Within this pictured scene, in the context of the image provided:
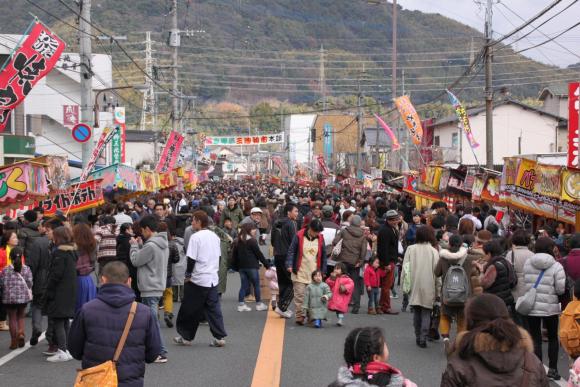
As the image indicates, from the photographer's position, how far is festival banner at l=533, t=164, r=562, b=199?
15.2 m

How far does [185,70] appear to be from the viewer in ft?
469

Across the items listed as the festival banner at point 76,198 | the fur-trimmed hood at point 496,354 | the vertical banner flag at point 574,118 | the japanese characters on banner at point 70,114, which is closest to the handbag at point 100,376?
the fur-trimmed hood at point 496,354

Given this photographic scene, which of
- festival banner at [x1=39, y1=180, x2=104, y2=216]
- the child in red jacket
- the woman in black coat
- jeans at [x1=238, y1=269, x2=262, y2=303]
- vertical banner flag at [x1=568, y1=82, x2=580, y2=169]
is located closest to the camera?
the woman in black coat

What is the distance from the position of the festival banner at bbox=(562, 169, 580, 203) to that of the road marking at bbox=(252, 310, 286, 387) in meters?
5.11

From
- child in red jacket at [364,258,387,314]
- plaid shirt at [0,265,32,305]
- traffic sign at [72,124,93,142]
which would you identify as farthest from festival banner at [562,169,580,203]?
traffic sign at [72,124,93,142]

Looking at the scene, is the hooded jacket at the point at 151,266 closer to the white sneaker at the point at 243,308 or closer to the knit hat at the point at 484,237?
the knit hat at the point at 484,237

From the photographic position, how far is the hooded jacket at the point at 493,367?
4.88 meters

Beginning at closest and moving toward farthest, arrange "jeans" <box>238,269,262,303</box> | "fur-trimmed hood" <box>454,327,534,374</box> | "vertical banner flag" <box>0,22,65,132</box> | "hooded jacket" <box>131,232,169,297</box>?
1. "fur-trimmed hood" <box>454,327,534,374</box>
2. "hooded jacket" <box>131,232,169,297</box>
3. "jeans" <box>238,269,262,303</box>
4. "vertical banner flag" <box>0,22,65,132</box>

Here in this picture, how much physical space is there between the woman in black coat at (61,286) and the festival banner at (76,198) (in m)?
9.04

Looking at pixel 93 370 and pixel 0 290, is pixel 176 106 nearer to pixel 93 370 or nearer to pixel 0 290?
pixel 0 290

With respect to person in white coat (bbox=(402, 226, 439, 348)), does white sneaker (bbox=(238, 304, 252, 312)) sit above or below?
below

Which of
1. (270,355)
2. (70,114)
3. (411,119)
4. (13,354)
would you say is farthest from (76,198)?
(70,114)

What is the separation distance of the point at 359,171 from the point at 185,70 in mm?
96032

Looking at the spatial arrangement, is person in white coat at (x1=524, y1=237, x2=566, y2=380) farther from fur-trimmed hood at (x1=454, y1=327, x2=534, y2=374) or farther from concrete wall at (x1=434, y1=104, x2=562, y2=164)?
concrete wall at (x1=434, y1=104, x2=562, y2=164)
